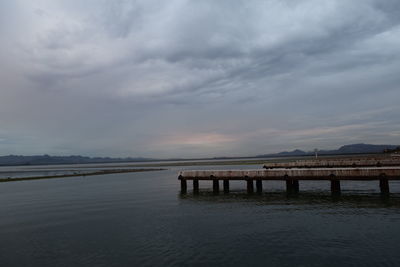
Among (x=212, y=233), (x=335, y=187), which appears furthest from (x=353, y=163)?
Answer: (x=212, y=233)

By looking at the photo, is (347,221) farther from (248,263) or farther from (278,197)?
(278,197)

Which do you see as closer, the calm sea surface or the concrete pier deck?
the calm sea surface

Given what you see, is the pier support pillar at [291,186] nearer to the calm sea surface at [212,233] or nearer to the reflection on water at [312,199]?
the reflection on water at [312,199]

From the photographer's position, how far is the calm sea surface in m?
14.2

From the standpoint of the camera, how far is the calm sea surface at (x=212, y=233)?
14188mm

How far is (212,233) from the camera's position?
18.4m

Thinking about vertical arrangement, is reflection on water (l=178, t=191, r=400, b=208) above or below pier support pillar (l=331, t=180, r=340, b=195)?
below

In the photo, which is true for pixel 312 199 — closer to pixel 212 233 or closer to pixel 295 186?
pixel 295 186

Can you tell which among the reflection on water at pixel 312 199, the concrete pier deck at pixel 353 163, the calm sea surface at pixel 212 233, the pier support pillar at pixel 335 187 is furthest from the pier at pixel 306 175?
the concrete pier deck at pixel 353 163

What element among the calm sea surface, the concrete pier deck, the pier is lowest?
the calm sea surface

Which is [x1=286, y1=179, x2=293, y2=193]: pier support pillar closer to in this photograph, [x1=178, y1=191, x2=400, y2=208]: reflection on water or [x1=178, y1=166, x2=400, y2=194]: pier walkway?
[x1=178, y1=166, x2=400, y2=194]: pier walkway

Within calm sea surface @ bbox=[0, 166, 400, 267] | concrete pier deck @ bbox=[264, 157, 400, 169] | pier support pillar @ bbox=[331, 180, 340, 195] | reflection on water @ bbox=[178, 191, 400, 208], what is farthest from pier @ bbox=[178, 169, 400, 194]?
concrete pier deck @ bbox=[264, 157, 400, 169]

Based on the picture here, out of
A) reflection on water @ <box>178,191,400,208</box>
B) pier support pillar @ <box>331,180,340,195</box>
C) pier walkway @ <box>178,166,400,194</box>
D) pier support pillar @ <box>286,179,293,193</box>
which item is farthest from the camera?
pier support pillar @ <box>286,179,293,193</box>

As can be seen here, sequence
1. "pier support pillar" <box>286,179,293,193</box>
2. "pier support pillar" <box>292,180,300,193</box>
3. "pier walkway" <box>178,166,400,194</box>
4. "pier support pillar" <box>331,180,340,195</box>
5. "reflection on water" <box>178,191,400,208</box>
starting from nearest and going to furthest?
"reflection on water" <box>178,191,400,208</box>
"pier walkway" <box>178,166,400,194</box>
"pier support pillar" <box>331,180,340,195</box>
"pier support pillar" <box>286,179,293,193</box>
"pier support pillar" <box>292,180,300,193</box>
